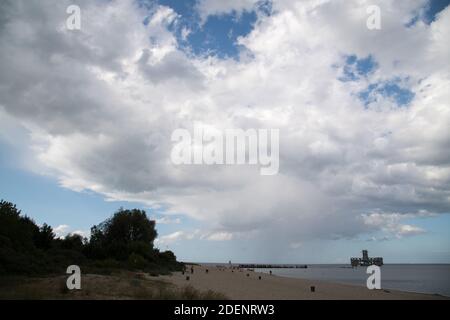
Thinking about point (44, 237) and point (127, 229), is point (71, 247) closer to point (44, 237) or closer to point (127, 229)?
point (44, 237)

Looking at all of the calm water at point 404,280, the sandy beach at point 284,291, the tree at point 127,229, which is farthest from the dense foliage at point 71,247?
the calm water at point 404,280

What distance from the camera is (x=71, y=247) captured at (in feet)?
185

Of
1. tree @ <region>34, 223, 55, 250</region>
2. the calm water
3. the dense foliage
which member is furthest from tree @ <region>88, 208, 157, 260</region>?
the calm water

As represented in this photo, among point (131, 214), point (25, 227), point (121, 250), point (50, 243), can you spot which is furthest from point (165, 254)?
point (25, 227)

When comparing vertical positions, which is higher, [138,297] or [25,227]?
[25,227]

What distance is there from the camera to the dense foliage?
31.1 meters

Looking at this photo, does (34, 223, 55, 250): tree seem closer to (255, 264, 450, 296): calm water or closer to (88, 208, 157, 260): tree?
(88, 208, 157, 260): tree
